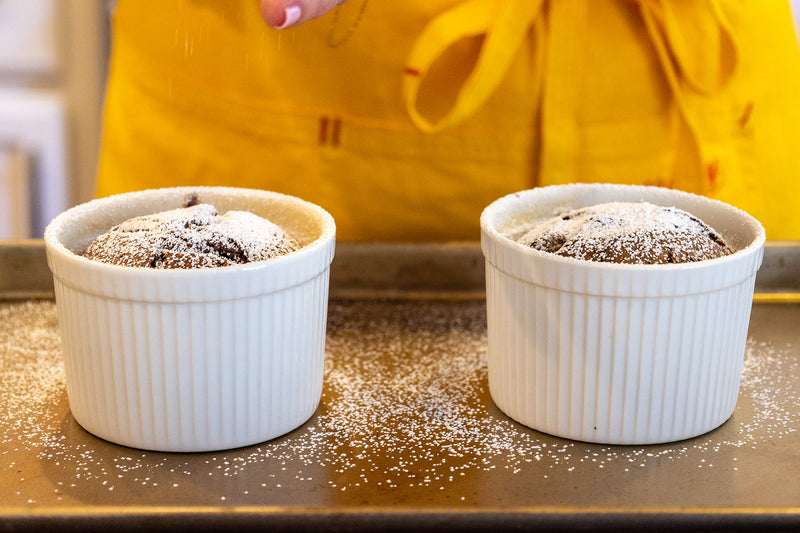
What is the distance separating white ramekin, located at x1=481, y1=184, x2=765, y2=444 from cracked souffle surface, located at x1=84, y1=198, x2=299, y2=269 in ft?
0.66

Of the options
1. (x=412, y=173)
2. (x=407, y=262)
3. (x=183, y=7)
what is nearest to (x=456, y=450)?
(x=407, y=262)

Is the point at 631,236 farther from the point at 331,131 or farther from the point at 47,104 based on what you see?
the point at 47,104

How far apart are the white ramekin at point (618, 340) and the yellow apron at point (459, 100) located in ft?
0.98

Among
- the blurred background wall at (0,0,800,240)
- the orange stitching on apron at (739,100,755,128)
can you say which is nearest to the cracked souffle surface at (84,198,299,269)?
the orange stitching on apron at (739,100,755,128)

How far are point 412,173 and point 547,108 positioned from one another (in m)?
0.18

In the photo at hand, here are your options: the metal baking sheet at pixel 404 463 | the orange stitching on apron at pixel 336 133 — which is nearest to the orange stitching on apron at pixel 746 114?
the metal baking sheet at pixel 404 463

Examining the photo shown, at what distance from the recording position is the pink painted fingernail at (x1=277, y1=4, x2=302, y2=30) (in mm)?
829

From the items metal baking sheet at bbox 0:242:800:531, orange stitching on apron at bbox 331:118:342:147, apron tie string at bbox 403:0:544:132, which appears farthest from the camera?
orange stitching on apron at bbox 331:118:342:147

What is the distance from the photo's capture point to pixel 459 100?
3.59 ft

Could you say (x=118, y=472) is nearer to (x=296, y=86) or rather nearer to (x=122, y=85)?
(x=296, y=86)

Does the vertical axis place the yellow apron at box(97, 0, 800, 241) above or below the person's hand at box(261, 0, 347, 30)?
below

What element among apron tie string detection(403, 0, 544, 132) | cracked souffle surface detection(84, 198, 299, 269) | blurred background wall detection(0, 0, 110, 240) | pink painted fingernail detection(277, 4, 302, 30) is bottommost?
blurred background wall detection(0, 0, 110, 240)

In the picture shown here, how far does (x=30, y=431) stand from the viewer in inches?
33.1

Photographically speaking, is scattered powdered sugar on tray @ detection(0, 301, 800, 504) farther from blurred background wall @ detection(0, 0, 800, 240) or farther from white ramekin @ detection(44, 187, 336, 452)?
blurred background wall @ detection(0, 0, 800, 240)
